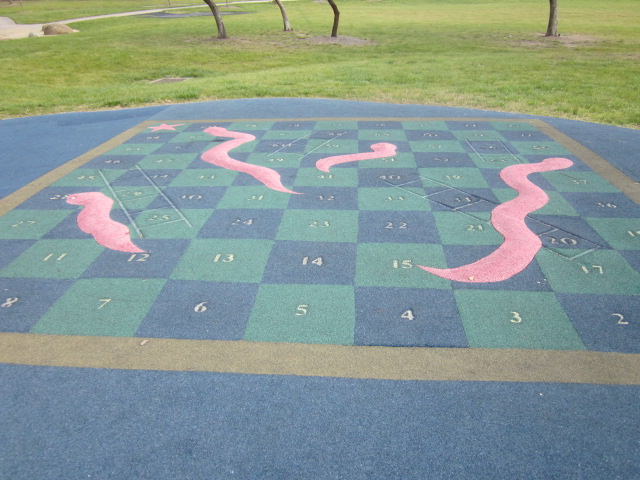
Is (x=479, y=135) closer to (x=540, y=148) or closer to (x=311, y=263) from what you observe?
(x=540, y=148)

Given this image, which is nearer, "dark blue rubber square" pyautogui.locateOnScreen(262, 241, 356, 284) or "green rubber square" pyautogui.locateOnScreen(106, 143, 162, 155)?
"dark blue rubber square" pyautogui.locateOnScreen(262, 241, 356, 284)

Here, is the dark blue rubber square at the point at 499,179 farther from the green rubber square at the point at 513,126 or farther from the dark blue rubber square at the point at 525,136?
the green rubber square at the point at 513,126

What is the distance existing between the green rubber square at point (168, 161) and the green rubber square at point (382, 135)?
288cm

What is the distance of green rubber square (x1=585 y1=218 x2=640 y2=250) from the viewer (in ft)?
16.4

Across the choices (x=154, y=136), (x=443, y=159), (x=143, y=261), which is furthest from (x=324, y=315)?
(x=154, y=136)

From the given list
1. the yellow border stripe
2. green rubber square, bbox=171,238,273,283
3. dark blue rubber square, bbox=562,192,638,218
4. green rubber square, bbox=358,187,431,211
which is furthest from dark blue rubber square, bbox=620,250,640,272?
green rubber square, bbox=171,238,273,283

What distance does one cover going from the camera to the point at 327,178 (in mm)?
6781

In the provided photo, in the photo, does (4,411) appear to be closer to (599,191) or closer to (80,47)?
(599,191)

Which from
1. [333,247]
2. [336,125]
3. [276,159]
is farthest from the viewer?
[336,125]

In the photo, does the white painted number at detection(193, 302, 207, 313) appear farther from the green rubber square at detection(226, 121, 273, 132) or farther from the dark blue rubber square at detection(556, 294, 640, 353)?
the green rubber square at detection(226, 121, 273, 132)

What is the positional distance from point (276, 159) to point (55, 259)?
3583 millimetres

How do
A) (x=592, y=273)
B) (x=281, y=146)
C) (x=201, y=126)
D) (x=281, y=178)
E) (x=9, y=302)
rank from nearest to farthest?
(x=9, y=302) → (x=592, y=273) → (x=281, y=178) → (x=281, y=146) → (x=201, y=126)

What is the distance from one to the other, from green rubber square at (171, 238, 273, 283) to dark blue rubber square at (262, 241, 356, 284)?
114 mm

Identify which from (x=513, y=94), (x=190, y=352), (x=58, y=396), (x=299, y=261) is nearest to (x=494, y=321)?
(x=299, y=261)
